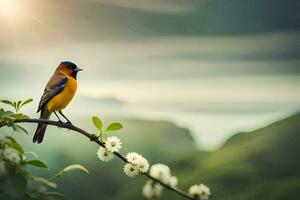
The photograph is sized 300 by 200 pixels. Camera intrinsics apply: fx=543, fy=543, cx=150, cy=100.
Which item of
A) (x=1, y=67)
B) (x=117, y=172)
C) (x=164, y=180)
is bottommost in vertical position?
(x=164, y=180)

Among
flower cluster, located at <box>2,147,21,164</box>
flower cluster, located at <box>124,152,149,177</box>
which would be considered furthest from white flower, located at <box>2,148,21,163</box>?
flower cluster, located at <box>124,152,149,177</box>

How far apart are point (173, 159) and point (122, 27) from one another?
21.4 inches

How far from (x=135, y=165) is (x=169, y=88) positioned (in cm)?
120

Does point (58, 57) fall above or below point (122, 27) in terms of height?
below

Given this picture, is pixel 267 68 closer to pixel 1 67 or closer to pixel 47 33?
pixel 47 33

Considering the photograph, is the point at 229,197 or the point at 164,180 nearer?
the point at 164,180

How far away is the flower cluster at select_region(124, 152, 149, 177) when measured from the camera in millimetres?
867

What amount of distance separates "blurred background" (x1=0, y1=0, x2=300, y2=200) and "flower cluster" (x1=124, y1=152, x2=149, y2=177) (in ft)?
3.82

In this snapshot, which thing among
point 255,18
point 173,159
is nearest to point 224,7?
point 255,18

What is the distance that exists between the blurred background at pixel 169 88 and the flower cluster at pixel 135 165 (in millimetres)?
1163

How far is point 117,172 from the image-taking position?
2.07 metres

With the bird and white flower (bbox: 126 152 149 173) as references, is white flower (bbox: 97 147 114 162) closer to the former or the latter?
white flower (bbox: 126 152 149 173)

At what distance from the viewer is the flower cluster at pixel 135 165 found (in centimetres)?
87

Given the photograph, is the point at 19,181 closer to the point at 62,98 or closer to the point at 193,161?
the point at 62,98
